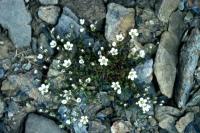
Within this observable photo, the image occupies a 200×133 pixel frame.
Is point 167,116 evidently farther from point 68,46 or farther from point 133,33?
point 68,46

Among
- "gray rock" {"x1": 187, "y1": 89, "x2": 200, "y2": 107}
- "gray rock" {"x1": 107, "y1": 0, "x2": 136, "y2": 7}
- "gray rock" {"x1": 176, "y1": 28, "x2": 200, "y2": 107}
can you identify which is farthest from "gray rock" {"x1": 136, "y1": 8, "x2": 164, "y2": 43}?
"gray rock" {"x1": 187, "y1": 89, "x2": 200, "y2": 107}

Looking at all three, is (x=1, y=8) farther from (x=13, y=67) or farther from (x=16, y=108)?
(x=16, y=108)

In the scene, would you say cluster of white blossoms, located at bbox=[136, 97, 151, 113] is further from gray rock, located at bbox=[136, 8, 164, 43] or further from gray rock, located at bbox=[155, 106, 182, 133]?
gray rock, located at bbox=[136, 8, 164, 43]

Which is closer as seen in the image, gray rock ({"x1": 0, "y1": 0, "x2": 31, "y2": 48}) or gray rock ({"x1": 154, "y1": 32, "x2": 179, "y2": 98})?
gray rock ({"x1": 154, "y1": 32, "x2": 179, "y2": 98})

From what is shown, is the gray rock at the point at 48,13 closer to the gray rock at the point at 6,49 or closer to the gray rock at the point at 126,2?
the gray rock at the point at 6,49

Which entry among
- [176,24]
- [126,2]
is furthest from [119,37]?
[176,24]
